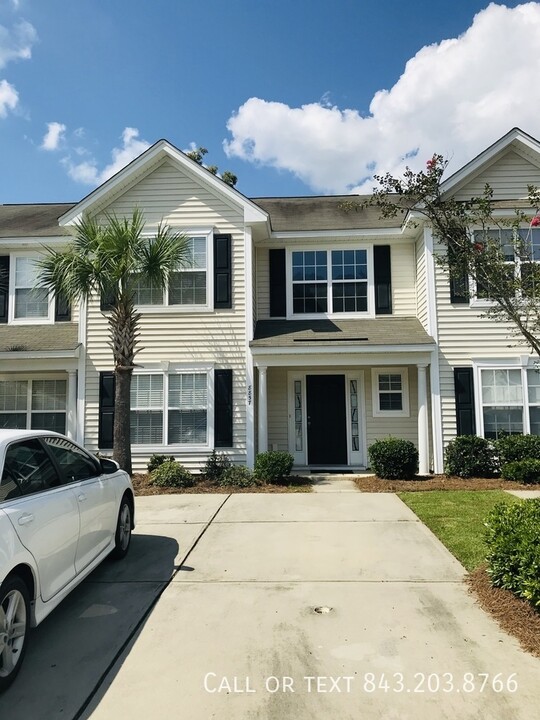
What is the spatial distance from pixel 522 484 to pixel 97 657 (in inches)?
339

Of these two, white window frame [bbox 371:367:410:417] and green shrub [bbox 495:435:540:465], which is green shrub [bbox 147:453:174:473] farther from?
green shrub [bbox 495:435:540:465]

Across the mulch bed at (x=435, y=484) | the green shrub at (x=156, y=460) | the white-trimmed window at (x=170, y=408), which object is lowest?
the mulch bed at (x=435, y=484)

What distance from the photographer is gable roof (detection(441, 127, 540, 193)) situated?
1130cm

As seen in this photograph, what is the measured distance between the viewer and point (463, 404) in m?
11.1

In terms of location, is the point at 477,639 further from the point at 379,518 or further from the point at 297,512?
the point at 297,512

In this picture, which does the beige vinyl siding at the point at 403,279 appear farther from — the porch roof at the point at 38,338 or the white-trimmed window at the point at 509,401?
the porch roof at the point at 38,338

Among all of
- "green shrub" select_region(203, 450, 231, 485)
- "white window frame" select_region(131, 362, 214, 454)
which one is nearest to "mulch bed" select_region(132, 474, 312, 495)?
"green shrub" select_region(203, 450, 231, 485)

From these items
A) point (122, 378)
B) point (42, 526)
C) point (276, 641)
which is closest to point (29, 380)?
point (122, 378)

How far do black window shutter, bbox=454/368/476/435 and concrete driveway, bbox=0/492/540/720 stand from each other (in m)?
5.52

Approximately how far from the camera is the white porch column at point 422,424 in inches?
434

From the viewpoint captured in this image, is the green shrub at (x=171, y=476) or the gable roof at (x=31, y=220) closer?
the green shrub at (x=171, y=476)

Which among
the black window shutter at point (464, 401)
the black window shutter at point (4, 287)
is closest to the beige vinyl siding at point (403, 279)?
the black window shutter at point (464, 401)

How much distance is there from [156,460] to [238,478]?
2.11 meters

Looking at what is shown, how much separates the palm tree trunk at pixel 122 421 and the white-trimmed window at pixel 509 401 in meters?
7.69
